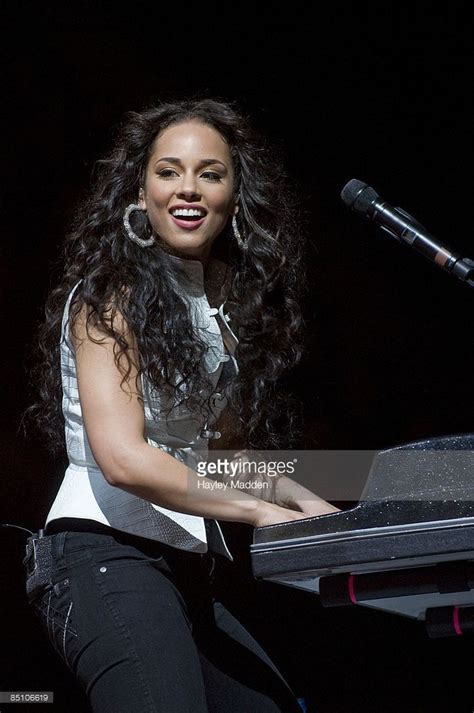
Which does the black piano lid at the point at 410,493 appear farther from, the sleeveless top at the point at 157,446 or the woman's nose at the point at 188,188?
the woman's nose at the point at 188,188

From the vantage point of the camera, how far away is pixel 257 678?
1906 millimetres

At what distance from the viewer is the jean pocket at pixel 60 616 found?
5.50 feet

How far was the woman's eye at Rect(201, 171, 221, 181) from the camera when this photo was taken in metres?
2.07

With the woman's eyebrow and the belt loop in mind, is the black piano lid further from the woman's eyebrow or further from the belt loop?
the woman's eyebrow

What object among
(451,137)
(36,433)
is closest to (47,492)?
(36,433)

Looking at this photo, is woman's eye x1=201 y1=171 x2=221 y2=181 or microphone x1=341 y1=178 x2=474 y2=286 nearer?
microphone x1=341 y1=178 x2=474 y2=286

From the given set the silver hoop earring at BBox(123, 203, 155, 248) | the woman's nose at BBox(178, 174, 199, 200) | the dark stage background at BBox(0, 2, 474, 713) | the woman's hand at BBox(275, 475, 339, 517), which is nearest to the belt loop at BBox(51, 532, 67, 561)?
the woman's hand at BBox(275, 475, 339, 517)

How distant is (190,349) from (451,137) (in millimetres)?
1578

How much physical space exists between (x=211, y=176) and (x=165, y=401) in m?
0.49

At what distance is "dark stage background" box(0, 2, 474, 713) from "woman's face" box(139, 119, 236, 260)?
35.0 inches

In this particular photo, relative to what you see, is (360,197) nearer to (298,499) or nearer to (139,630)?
(298,499)

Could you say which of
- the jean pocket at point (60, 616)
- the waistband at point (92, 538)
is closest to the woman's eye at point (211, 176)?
the waistband at point (92, 538)

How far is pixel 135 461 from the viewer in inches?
63.9

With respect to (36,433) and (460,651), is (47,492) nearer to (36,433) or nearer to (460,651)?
(36,433)
